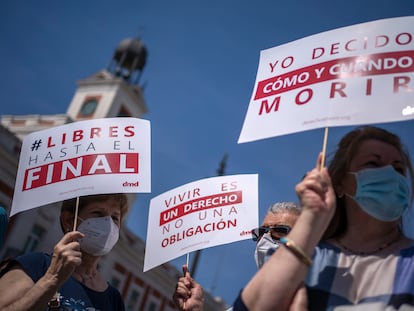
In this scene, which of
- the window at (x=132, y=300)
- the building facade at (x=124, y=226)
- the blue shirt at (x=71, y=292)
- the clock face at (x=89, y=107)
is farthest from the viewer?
the clock face at (x=89, y=107)

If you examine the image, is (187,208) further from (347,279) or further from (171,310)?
(171,310)

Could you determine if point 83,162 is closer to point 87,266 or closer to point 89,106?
point 87,266

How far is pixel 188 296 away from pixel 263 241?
0.51m

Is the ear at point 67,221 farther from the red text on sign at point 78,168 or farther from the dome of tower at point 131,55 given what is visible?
the dome of tower at point 131,55

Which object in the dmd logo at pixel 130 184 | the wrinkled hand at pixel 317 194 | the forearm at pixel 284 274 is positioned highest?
the dmd logo at pixel 130 184

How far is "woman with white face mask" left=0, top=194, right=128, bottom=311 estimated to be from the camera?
2.07 meters

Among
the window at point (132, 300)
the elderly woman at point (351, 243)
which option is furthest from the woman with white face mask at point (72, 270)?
the window at point (132, 300)

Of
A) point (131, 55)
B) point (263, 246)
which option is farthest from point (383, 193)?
point (131, 55)

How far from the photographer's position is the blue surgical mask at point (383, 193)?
1.61m

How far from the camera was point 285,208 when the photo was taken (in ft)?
9.62

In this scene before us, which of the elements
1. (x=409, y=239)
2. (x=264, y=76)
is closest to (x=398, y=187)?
(x=409, y=239)

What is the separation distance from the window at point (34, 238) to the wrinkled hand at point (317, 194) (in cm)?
1965

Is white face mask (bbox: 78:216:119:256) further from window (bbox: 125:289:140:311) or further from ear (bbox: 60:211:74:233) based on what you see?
window (bbox: 125:289:140:311)

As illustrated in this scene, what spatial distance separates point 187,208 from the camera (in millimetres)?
3416
